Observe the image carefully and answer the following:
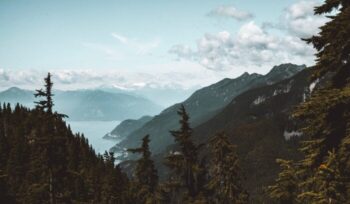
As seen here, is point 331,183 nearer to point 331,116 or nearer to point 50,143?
point 331,116

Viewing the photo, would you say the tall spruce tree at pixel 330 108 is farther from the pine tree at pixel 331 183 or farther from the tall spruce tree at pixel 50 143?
the tall spruce tree at pixel 50 143

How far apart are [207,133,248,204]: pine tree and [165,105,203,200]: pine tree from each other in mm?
14223

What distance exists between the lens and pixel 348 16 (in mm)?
11305

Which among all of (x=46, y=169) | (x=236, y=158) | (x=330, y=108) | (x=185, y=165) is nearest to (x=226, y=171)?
(x=236, y=158)

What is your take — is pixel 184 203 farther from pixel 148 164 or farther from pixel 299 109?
pixel 299 109

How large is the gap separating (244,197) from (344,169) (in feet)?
94.8

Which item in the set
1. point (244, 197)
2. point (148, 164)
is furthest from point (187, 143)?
point (244, 197)

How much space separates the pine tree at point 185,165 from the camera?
78.0 feet

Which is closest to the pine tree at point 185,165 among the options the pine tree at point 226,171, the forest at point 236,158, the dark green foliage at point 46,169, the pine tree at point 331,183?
the forest at point 236,158

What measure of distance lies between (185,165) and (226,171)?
16.0 metres

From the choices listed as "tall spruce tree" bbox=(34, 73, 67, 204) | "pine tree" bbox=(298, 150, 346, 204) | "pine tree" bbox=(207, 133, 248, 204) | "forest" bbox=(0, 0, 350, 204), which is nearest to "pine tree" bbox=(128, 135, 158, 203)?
"forest" bbox=(0, 0, 350, 204)

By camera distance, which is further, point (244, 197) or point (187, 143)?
point (244, 197)

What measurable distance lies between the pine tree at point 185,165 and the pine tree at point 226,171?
1422 centimetres

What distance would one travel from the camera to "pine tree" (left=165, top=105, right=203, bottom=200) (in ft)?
78.0
